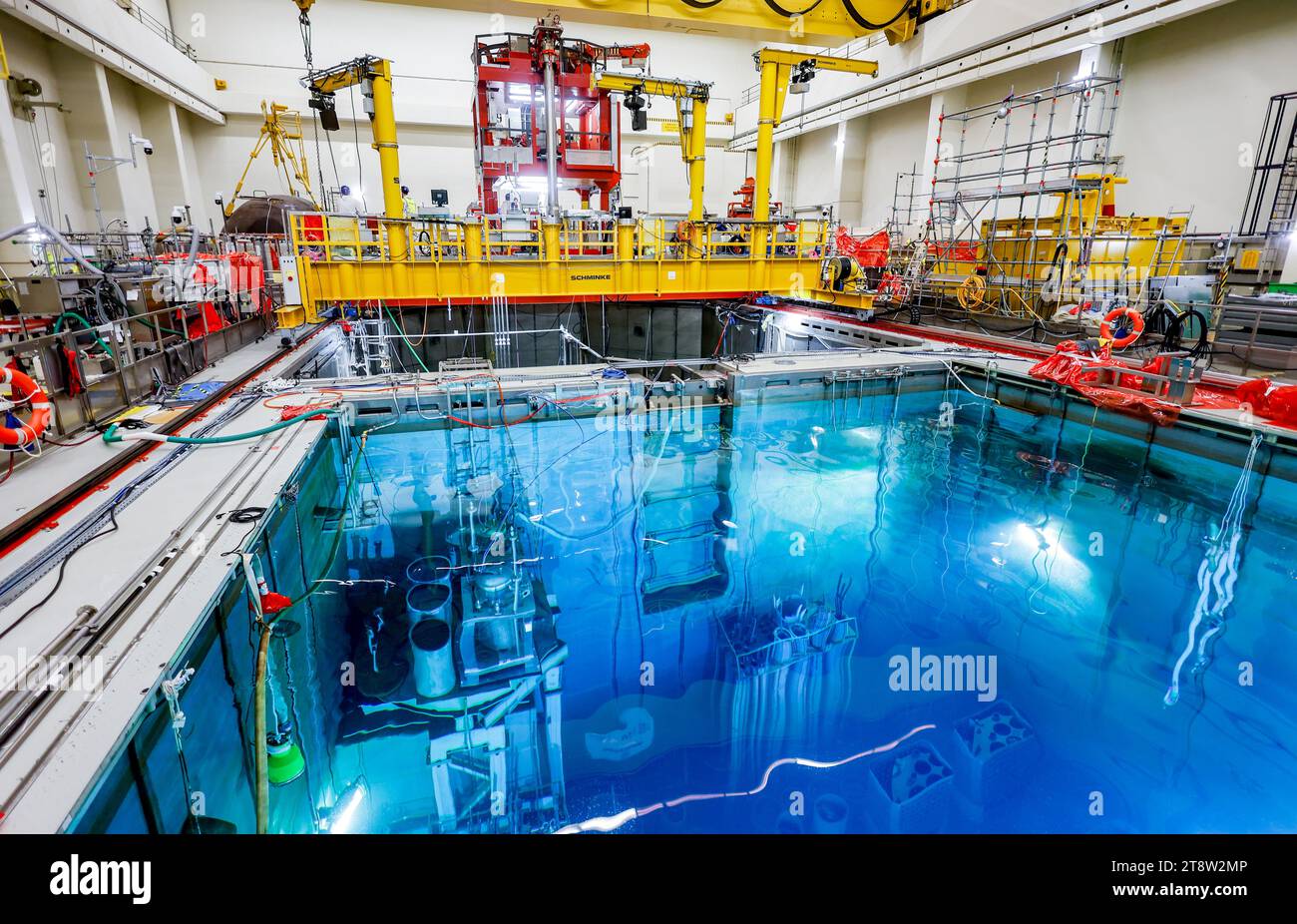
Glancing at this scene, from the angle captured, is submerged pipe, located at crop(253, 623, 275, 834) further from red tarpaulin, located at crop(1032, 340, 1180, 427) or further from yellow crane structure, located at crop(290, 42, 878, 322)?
red tarpaulin, located at crop(1032, 340, 1180, 427)

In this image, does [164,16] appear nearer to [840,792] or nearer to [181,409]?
[181,409]

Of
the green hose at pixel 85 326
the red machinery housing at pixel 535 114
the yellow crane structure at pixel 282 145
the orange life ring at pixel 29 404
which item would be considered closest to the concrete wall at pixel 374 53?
the yellow crane structure at pixel 282 145

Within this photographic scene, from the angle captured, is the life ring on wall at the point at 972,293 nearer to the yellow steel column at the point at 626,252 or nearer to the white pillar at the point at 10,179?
the yellow steel column at the point at 626,252

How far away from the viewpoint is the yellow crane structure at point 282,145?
1477 cm

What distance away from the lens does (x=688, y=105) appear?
9766 millimetres

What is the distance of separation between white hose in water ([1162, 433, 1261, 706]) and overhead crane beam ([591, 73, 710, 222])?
6.04 metres

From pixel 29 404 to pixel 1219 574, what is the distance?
7.84m

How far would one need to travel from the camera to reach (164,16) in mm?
15367

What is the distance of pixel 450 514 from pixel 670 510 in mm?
2078

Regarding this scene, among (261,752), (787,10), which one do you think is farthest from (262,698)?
(787,10)

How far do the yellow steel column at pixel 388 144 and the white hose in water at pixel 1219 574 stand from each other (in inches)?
308

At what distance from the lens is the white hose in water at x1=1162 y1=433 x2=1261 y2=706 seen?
4.11 metres
